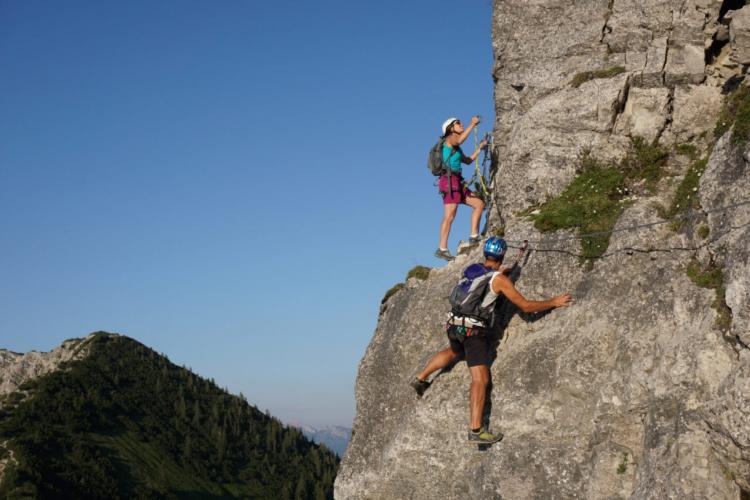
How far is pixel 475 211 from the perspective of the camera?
66.3 feet

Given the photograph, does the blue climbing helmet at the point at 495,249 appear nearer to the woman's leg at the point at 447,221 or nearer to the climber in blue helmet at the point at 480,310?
the climber in blue helmet at the point at 480,310

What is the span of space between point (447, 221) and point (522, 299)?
19.5ft

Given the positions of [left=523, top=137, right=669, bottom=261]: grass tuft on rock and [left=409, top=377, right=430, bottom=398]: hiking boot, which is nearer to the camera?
[left=523, top=137, right=669, bottom=261]: grass tuft on rock

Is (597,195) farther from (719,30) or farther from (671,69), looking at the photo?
(719,30)

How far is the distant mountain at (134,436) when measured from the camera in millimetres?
101312

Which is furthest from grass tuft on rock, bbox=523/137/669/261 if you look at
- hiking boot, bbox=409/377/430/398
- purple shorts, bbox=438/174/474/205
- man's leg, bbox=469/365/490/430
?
hiking boot, bbox=409/377/430/398

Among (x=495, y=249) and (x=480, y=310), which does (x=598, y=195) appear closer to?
(x=495, y=249)

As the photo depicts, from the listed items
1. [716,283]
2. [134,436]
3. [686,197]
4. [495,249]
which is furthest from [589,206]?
[134,436]

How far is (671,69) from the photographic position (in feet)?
59.6

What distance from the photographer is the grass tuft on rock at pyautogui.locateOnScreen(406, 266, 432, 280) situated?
65.3 ft

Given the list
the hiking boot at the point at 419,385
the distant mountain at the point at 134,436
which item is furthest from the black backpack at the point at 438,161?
the distant mountain at the point at 134,436

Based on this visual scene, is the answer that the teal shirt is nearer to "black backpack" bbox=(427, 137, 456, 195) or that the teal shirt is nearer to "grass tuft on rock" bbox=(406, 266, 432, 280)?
"black backpack" bbox=(427, 137, 456, 195)

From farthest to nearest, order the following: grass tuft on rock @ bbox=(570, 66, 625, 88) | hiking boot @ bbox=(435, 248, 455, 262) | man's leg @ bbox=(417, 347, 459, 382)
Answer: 1. hiking boot @ bbox=(435, 248, 455, 262)
2. grass tuft on rock @ bbox=(570, 66, 625, 88)
3. man's leg @ bbox=(417, 347, 459, 382)

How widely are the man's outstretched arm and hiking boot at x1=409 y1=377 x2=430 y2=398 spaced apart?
297cm
